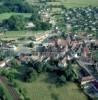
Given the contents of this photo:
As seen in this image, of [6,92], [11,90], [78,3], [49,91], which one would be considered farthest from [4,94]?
[78,3]

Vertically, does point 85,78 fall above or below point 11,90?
below

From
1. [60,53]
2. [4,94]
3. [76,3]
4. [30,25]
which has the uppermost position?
[4,94]

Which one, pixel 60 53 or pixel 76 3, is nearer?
pixel 60 53

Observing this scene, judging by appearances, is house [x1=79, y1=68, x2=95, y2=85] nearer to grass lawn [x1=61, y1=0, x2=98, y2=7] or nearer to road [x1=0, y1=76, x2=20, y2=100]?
road [x1=0, y1=76, x2=20, y2=100]

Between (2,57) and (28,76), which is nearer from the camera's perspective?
(28,76)

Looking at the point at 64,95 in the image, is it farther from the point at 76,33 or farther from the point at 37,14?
the point at 37,14

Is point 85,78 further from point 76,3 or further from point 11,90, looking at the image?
point 76,3

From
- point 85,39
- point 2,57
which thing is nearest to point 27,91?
point 2,57

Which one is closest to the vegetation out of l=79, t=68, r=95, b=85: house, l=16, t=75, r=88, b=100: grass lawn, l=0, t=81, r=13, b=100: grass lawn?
l=0, t=81, r=13, b=100: grass lawn
